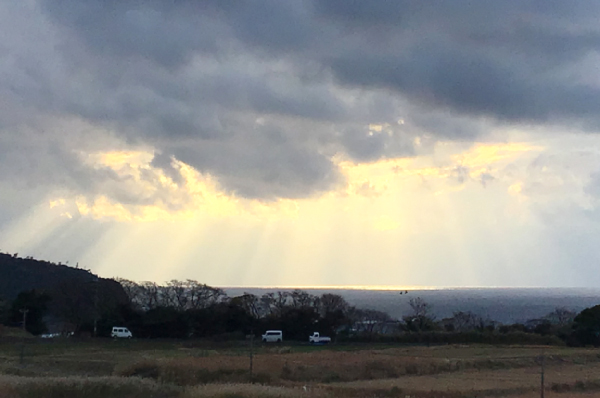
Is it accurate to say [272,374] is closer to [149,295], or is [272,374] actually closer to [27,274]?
[149,295]

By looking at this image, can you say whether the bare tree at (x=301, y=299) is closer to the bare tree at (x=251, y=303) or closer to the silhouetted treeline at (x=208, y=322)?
the bare tree at (x=251, y=303)

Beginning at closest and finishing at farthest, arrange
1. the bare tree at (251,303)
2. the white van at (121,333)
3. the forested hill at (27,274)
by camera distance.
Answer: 1. the white van at (121,333)
2. the bare tree at (251,303)
3. the forested hill at (27,274)

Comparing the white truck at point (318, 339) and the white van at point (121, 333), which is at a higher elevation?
the white van at point (121, 333)

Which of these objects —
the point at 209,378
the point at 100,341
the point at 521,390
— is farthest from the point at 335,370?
the point at 100,341

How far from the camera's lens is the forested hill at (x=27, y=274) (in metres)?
130

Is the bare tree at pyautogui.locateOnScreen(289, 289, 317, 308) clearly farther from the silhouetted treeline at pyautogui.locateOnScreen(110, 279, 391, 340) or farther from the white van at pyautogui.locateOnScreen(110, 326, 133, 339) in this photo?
the white van at pyautogui.locateOnScreen(110, 326, 133, 339)

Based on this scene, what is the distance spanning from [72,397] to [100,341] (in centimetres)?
4349

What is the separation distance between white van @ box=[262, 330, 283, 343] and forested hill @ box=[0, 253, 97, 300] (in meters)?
62.2

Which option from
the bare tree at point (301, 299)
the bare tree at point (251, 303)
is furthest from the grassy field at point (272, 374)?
the bare tree at point (301, 299)

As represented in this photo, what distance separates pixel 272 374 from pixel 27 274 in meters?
119

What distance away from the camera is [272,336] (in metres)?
74.8

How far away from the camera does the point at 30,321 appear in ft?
258

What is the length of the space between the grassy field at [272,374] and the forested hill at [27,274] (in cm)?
7859

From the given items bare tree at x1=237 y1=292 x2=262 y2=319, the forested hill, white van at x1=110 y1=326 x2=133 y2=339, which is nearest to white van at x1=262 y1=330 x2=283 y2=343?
white van at x1=110 y1=326 x2=133 y2=339
